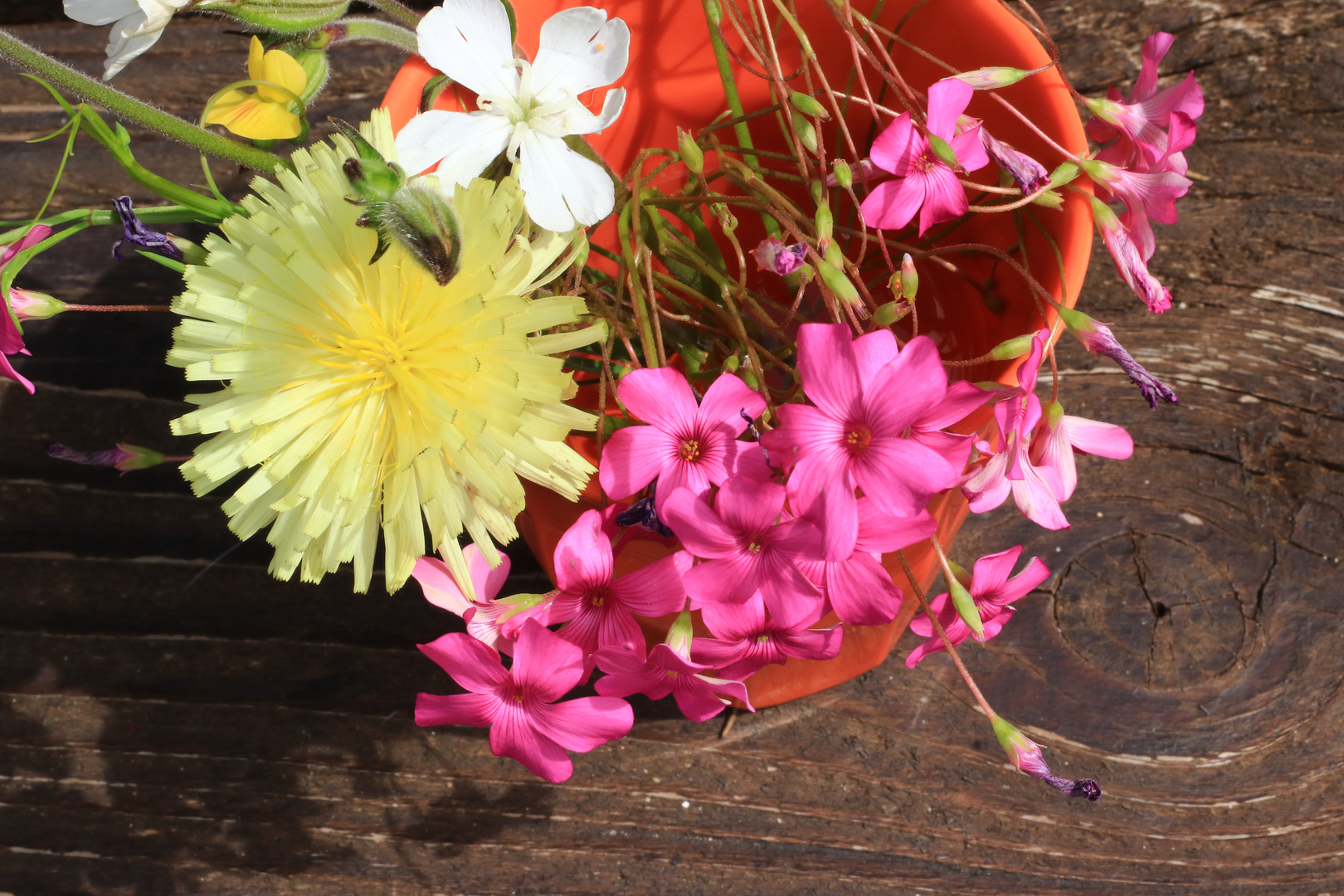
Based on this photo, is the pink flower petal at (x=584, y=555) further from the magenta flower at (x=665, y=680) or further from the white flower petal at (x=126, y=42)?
the white flower petal at (x=126, y=42)

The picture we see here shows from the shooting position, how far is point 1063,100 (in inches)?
8.9

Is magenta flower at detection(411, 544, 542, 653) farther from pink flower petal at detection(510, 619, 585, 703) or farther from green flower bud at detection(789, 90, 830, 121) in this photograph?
green flower bud at detection(789, 90, 830, 121)

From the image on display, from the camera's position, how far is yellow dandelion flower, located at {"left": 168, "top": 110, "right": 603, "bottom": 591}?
0.19 meters

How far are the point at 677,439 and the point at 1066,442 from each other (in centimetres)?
9

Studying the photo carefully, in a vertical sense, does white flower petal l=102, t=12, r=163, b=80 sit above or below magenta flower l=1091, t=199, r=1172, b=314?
above

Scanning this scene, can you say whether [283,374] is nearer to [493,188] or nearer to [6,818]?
[493,188]

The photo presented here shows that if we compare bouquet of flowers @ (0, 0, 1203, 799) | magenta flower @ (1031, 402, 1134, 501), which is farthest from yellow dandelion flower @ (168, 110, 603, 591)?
magenta flower @ (1031, 402, 1134, 501)

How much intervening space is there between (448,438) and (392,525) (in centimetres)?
3

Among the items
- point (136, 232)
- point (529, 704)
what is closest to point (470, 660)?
point (529, 704)

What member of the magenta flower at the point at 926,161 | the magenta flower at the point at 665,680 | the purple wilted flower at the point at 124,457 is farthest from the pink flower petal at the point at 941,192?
the purple wilted flower at the point at 124,457

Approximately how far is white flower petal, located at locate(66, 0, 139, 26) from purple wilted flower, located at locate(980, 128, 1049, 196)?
190 millimetres

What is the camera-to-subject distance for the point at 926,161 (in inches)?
8.1

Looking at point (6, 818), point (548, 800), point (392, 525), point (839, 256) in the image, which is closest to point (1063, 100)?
point (839, 256)

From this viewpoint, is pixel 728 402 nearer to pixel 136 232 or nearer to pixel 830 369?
pixel 830 369
